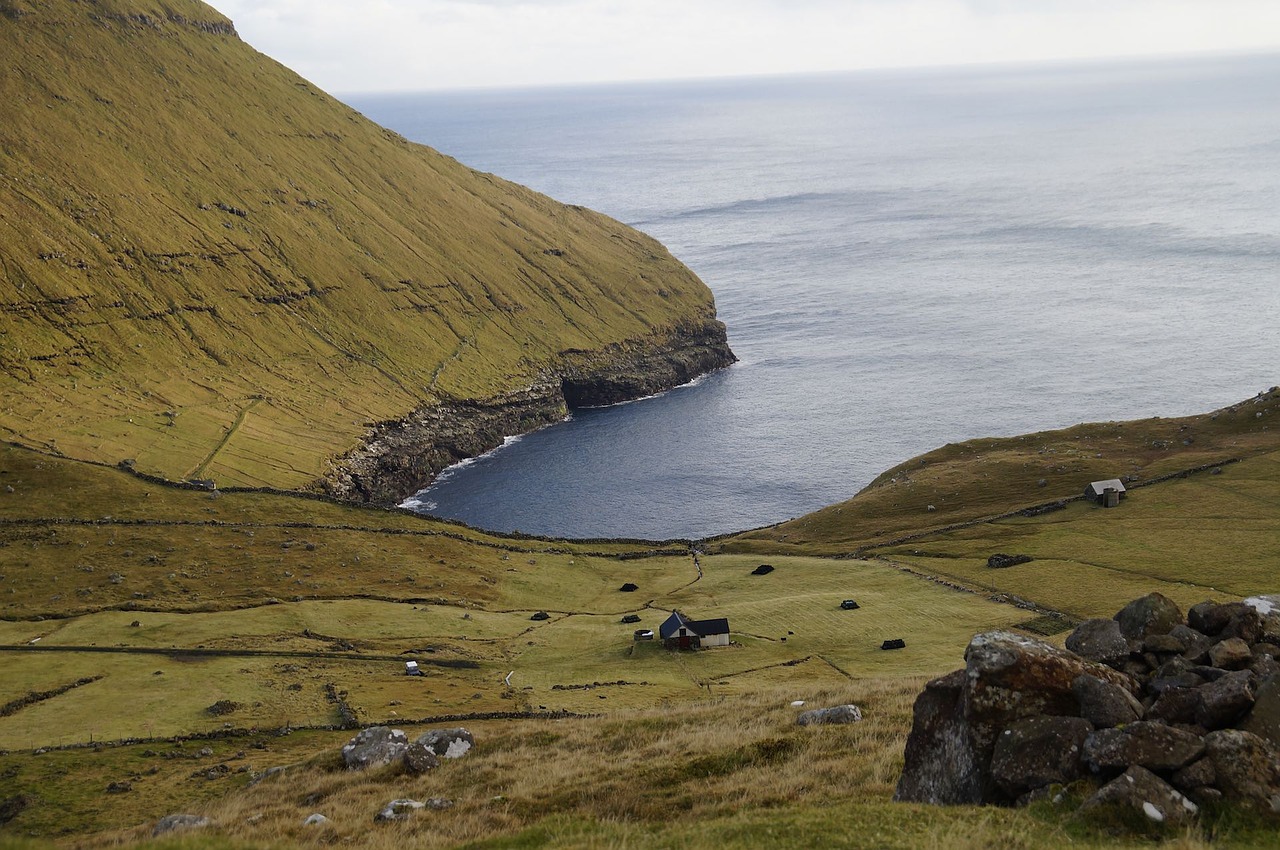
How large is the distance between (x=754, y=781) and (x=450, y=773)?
15060mm

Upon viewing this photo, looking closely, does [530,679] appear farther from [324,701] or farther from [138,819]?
[138,819]

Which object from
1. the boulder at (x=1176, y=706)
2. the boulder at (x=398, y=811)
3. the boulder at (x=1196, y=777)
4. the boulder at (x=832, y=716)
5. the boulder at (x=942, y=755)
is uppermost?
the boulder at (x=1176, y=706)

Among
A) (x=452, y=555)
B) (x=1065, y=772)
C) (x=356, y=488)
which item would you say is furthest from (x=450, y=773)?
(x=356, y=488)

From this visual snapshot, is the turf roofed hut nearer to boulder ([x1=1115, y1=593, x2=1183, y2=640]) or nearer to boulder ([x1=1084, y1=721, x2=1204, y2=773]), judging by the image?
boulder ([x1=1115, y1=593, x2=1183, y2=640])

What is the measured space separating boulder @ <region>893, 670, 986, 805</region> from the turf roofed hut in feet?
165

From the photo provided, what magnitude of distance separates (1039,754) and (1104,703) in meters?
2.01

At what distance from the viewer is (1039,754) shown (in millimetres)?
24531

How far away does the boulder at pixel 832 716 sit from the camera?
42000 mm

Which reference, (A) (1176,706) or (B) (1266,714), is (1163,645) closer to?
(A) (1176,706)

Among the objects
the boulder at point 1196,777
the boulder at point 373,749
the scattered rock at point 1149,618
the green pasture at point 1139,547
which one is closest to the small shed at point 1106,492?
the green pasture at point 1139,547

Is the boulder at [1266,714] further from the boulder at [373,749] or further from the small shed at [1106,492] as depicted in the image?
the small shed at [1106,492]

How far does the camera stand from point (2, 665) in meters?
72.8

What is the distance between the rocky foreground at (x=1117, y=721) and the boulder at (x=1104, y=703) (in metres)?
0.03

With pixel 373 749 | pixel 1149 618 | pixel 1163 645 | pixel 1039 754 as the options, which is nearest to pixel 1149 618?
pixel 1149 618
